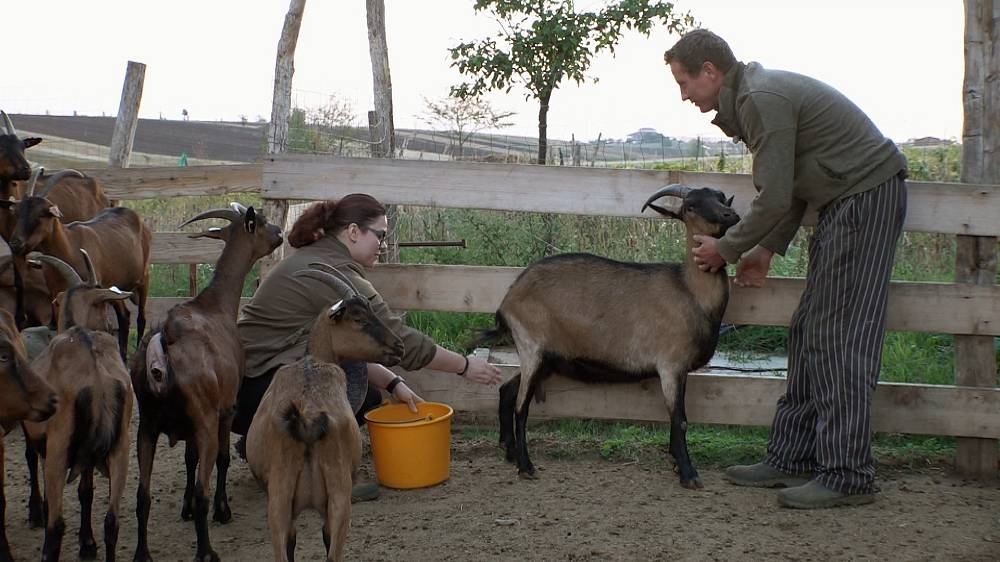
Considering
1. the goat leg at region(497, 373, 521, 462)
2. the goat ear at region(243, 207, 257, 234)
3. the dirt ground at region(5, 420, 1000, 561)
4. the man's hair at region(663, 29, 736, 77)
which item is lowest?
the dirt ground at region(5, 420, 1000, 561)

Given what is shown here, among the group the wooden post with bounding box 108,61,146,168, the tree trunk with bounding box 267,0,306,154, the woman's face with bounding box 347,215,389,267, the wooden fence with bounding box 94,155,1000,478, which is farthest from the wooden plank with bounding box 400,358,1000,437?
the wooden post with bounding box 108,61,146,168

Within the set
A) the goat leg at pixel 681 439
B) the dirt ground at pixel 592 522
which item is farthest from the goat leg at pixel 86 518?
the goat leg at pixel 681 439

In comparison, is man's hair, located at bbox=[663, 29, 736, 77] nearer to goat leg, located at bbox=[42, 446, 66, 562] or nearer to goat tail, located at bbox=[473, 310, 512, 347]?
goat tail, located at bbox=[473, 310, 512, 347]

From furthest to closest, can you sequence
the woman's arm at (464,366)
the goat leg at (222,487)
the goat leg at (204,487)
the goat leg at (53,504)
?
the woman's arm at (464,366) → the goat leg at (222,487) → the goat leg at (204,487) → the goat leg at (53,504)

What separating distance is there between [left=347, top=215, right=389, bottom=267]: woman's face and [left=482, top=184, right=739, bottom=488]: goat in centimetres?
86

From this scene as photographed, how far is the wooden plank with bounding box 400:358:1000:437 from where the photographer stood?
17.7ft

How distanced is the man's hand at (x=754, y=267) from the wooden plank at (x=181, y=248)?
200 inches

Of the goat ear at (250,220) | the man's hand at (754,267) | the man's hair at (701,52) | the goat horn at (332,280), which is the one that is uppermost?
the man's hair at (701,52)

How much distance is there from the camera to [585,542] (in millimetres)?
4547

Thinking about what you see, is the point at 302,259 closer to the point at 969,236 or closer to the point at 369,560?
the point at 369,560

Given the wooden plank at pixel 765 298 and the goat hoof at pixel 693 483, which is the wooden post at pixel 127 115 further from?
the goat hoof at pixel 693 483

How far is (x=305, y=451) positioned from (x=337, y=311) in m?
0.91

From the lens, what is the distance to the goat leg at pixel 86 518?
171 inches

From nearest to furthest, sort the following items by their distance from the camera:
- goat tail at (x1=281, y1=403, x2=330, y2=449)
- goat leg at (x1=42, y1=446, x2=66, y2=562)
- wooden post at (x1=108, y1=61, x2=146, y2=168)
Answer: goat tail at (x1=281, y1=403, x2=330, y2=449), goat leg at (x1=42, y1=446, x2=66, y2=562), wooden post at (x1=108, y1=61, x2=146, y2=168)
